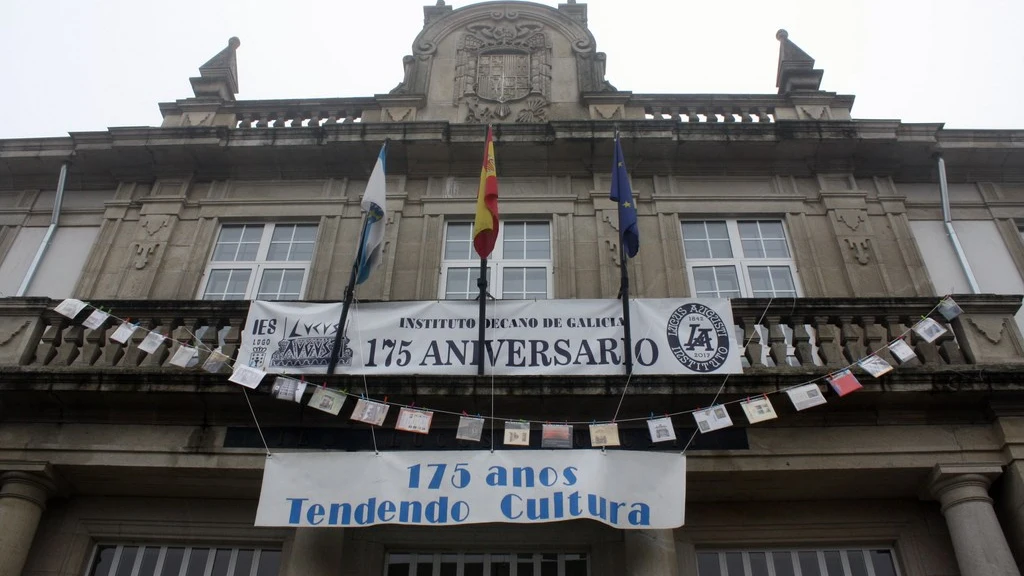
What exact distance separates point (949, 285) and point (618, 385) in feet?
16.8

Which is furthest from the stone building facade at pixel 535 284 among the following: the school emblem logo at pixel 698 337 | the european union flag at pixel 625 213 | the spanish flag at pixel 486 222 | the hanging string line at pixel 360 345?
the spanish flag at pixel 486 222

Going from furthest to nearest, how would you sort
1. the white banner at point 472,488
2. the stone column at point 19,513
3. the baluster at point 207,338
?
the baluster at point 207,338, the stone column at point 19,513, the white banner at point 472,488

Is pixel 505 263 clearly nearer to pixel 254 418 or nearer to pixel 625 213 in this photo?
pixel 625 213

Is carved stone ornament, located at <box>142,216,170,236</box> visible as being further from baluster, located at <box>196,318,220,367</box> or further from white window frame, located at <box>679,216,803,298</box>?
white window frame, located at <box>679,216,803,298</box>

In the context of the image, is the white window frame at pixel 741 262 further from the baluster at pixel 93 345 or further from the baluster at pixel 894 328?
the baluster at pixel 93 345

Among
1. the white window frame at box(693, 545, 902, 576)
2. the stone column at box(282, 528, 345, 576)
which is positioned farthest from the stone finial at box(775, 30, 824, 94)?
the stone column at box(282, 528, 345, 576)

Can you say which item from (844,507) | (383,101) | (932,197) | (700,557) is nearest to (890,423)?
(844,507)

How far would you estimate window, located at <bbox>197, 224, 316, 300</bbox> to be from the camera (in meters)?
10.1

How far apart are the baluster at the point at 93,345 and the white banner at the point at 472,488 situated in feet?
8.53

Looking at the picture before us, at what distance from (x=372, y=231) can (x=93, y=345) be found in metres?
3.18

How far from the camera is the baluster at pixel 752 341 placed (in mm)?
8166

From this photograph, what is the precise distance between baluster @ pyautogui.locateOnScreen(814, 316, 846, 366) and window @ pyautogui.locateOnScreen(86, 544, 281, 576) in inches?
233

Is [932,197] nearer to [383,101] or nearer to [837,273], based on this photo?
[837,273]

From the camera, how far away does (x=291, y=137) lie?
436 inches
